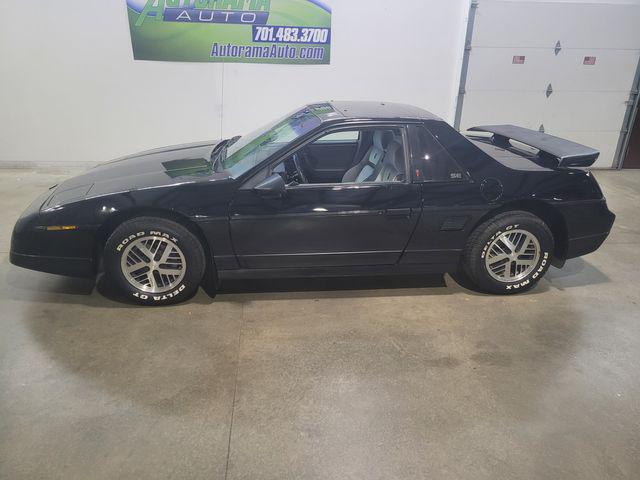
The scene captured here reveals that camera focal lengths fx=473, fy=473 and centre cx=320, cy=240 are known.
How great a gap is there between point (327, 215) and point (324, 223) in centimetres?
6

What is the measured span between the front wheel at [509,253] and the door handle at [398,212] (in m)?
0.60

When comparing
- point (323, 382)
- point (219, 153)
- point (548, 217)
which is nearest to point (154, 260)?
point (219, 153)

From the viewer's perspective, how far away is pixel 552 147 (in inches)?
148

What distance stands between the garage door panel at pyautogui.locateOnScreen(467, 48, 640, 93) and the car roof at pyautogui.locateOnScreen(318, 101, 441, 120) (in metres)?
3.89

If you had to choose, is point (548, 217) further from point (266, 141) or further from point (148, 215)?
point (148, 215)

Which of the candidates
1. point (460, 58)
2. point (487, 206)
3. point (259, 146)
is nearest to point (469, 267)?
point (487, 206)

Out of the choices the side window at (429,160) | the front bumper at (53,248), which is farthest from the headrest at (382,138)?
the front bumper at (53,248)

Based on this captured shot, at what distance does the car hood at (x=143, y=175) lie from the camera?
339cm

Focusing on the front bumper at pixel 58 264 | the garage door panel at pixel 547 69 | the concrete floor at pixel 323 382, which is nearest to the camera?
the concrete floor at pixel 323 382

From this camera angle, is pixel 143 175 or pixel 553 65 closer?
pixel 143 175

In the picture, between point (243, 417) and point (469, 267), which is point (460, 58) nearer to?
point (469, 267)

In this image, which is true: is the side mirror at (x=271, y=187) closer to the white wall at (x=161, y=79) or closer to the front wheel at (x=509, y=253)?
the front wheel at (x=509, y=253)

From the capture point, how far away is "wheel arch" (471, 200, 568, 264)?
360 centimetres

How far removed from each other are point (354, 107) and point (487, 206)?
130 centimetres
